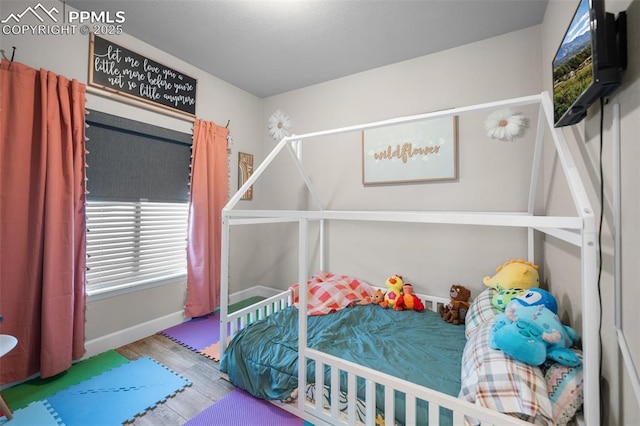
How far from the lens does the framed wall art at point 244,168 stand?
3115 mm

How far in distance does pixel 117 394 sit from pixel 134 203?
1.42 m

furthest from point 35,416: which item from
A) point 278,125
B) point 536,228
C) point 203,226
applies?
point 278,125

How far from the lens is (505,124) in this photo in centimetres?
203

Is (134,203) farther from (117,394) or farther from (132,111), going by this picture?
(117,394)

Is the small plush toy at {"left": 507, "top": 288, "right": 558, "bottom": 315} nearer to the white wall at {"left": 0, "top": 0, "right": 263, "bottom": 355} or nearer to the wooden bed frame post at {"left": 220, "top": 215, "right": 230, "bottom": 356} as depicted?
the wooden bed frame post at {"left": 220, "top": 215, "right": 230, "bottom": 356}

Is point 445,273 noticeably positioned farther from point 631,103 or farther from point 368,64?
point 368,64

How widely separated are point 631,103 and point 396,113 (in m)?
1.90

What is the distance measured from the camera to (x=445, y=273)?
2260 millimetres

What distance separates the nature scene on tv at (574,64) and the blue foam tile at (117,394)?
8.09ft

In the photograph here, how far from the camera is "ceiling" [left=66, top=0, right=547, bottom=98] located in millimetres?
1801

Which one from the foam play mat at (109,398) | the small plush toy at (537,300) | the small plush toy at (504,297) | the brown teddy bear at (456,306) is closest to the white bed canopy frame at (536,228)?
the small plush toy at (537,300)

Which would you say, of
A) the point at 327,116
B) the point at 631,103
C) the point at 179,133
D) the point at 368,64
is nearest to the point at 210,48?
the point at 179,133

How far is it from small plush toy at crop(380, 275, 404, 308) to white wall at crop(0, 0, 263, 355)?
1958 mm

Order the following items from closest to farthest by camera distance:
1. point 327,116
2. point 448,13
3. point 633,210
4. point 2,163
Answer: point 633,210
point 2,163
point 448,13
point 327,116
